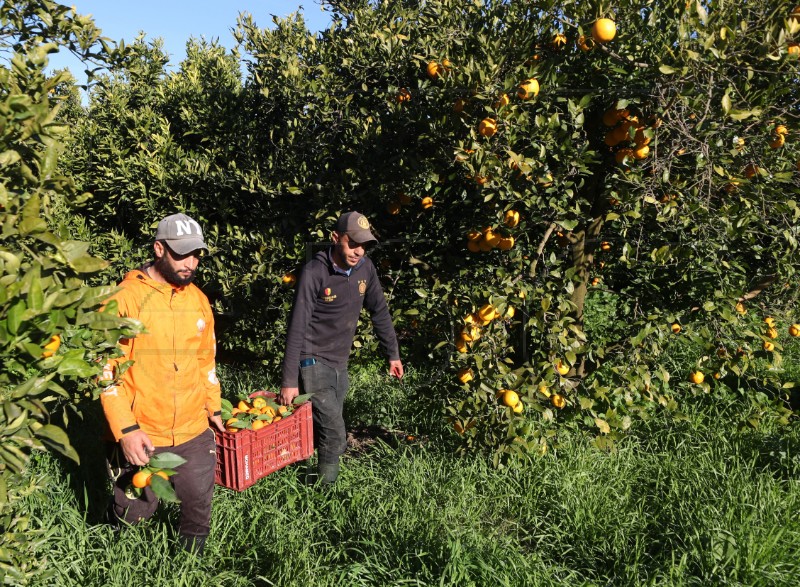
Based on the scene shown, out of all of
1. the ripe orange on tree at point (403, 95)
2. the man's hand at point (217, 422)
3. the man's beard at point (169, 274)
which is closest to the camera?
the man's beard at point (169, 274)

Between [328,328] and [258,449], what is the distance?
0.83 metres

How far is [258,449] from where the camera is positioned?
3230 millimetres

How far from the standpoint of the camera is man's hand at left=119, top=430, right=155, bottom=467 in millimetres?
2629

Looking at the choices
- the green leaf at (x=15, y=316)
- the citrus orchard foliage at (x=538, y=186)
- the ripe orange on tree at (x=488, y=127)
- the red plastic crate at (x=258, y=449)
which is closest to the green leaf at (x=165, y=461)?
the red plastic crate at (x=258, y=449)

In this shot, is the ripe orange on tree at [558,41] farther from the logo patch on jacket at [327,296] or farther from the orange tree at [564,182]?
the logo patch on jacket at [327,296]

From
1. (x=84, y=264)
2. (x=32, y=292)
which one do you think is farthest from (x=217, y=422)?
(x=32, y=292)

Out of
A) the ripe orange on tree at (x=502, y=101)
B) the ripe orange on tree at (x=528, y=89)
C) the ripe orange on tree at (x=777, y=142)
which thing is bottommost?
the ripe orange on tree at (x=777, y=142)

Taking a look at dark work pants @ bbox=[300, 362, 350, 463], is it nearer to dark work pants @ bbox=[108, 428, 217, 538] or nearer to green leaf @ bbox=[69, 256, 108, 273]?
dark work pants @ bbox=[108, 428, 217, 538]

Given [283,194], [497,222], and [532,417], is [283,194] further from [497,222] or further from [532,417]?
[532,417]

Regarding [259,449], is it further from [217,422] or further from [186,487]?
[186,487]

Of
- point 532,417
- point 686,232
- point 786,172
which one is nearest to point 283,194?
point 532,417

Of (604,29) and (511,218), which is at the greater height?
(604,29)

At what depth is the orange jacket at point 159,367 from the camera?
8.80 ft

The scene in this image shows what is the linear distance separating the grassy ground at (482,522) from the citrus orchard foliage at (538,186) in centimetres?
33
